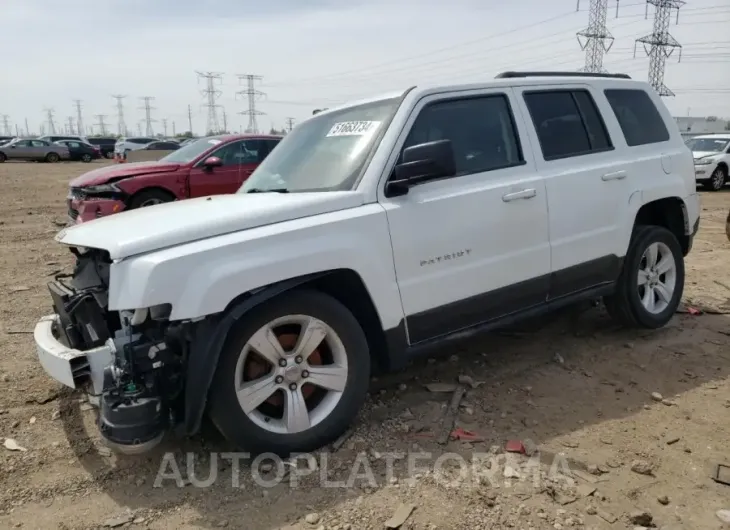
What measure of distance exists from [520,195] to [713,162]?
17.4 meters

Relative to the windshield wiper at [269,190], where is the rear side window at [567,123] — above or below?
above

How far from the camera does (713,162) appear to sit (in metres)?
18.3

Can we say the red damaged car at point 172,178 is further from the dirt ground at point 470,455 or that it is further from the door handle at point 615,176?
the door handle at point 615,176

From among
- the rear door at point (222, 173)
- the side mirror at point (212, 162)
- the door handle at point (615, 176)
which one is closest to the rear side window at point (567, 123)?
the door handle at point (615, 176)

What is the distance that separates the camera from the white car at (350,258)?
9.44ft

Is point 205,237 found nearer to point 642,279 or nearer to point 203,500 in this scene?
point 203,500

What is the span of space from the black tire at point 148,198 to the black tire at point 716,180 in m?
16.2

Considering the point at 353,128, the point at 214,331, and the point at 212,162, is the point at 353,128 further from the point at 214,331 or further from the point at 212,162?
the point at 212,162

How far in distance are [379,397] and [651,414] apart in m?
1.69

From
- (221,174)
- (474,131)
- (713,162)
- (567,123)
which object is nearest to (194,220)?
(474,131)

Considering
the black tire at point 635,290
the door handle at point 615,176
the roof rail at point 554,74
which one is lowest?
the black tire at point 635,290

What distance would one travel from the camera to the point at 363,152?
3.60m

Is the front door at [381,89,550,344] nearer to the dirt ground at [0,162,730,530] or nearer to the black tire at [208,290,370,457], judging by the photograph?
the black tire at [208,290,370,457]

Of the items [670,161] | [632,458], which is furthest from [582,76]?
[632,458]
